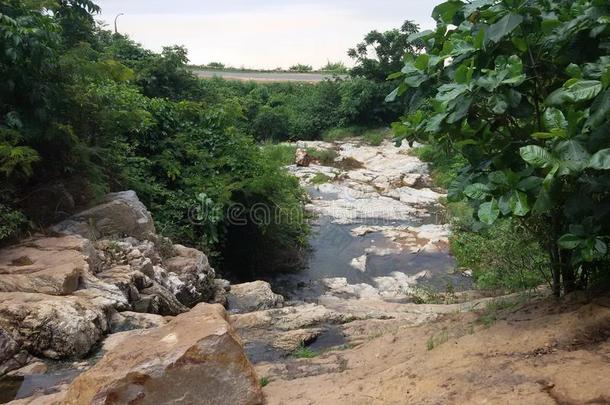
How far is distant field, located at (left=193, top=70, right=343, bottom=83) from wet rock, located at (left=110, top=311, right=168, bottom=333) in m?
27.4

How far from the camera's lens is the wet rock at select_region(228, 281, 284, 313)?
8.15 metres

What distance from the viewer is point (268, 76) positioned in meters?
35.0

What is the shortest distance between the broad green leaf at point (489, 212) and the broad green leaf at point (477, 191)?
3.1 inches

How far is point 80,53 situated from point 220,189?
11.1ft

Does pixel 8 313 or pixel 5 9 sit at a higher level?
pixel 5 9

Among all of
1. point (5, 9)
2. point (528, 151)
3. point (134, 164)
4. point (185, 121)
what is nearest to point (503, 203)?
point (528, 151)

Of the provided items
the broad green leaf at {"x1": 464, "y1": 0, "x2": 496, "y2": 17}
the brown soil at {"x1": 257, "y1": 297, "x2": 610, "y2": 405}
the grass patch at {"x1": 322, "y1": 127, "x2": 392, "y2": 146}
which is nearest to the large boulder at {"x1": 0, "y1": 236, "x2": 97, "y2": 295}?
the brown soil at {"x1": 257, "y1": 297, "x2": 610, "y2": 405}

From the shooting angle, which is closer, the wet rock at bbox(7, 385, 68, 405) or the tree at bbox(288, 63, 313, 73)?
the wet rock at bbox(7, 385, 68, 405)

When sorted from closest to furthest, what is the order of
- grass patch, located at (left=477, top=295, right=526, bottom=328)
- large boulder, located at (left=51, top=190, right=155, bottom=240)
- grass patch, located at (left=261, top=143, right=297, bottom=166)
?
grass patch, located at (left=477, top=295, right=526, bottom=328), large boulder, located at (left=51, top=190, right=155, bottom=240), grass patch, located at (left=261, top=143, right=297, bottom=166)

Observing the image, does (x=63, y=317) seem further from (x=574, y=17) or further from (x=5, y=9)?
(x=574, y=17)

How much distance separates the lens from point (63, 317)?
524 centimetres

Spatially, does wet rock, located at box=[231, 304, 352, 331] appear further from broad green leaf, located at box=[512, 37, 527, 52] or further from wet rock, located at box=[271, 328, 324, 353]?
broad green leaf, located at box=[512, 37, 527, 52]

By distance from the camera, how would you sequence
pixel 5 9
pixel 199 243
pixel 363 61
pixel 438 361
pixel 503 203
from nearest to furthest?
1. pixel 503 203
2. pixel 438 361
3. pixel 5 9
4. pixel 199 243
5. pixel 363 61

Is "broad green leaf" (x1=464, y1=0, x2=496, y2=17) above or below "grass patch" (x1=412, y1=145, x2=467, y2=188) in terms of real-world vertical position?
above
